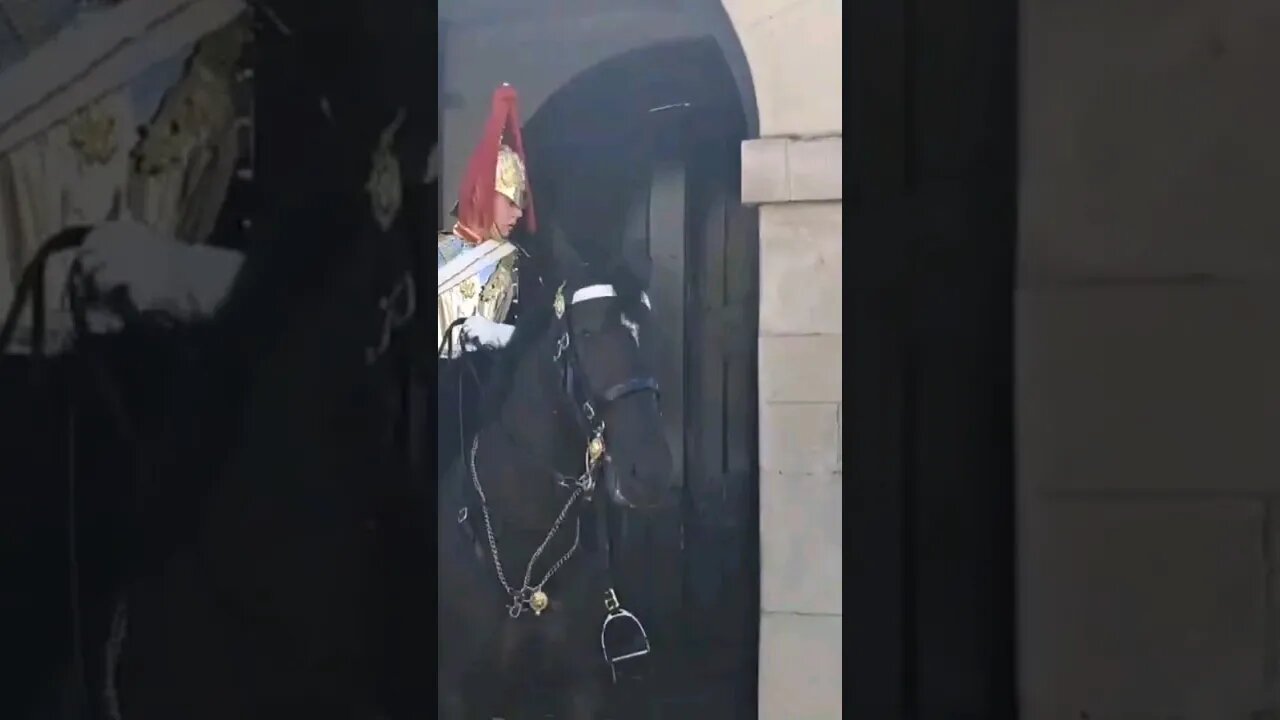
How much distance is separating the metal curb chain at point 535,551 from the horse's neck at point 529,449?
0.01 m

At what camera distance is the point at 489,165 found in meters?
1.74

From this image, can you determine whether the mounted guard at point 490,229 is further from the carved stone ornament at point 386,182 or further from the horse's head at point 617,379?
the carved stone ornament at point 386,182

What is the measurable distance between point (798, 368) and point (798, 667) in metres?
0.47

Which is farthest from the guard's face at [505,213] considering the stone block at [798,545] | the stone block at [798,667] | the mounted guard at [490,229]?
the stone block at [798,667]

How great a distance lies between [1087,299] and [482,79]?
4.62 ft

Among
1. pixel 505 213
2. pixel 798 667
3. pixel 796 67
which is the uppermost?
pixel 796 67

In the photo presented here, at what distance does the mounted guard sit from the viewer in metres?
1.73

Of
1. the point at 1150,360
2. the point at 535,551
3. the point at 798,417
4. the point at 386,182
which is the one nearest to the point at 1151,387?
the point at 1150,360

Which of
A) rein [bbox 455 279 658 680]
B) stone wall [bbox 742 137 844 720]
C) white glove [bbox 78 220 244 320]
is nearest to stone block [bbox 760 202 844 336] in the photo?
stone wall [bbox 742 137 844 720]

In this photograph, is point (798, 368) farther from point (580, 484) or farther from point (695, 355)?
point (580, 484)

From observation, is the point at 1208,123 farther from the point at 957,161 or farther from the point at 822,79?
the point at 822,79

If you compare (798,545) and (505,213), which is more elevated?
(505,213)

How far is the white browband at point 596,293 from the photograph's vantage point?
1.68m

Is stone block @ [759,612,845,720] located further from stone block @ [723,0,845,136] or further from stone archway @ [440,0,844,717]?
stone block @ [723,0,845,136]
